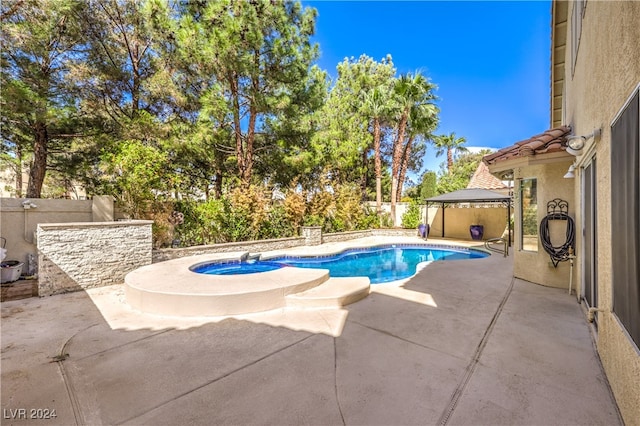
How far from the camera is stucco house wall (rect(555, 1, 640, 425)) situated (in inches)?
81.7

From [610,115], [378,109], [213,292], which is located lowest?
[213,292]

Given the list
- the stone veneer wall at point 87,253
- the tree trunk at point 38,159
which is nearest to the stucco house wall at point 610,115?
the stone veneer wall at point 87,253

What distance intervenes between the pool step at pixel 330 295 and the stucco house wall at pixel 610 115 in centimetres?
325

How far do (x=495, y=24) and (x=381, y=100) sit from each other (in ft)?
23.6

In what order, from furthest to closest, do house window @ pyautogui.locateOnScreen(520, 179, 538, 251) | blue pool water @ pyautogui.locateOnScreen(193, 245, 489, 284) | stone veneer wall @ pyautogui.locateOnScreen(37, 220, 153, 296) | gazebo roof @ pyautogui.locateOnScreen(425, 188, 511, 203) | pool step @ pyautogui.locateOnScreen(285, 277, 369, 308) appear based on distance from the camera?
gazebo roof @ pyautogui.locateOnScreen(425, 188, 511, 203) → blue pool water @ pyautogui.locateOnScreen(193, 245, 489, 284) → house window @ pyautogui.locateOnScreen(520, 179, 538, 251) → stone veneer wall @ pyautogui.locateOnScreen(37, 220, 153, 296) → pool step @ pyautogui.locateOnScreen(285, 277, 369, 308)

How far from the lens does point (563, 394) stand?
2549 millimetres

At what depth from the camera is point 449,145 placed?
2831 centimetres

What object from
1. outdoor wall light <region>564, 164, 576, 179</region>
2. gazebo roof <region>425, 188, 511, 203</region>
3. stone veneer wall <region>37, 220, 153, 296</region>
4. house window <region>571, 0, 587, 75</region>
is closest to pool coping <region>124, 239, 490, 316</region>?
stone veneer wall <region>37, 220, 153, 296</region>

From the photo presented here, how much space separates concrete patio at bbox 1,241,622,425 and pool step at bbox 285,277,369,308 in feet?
0.58

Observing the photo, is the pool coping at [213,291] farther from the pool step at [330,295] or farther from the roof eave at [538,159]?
the roof eave at [538,159]

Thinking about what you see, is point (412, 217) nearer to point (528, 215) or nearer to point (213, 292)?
point (528, 215)

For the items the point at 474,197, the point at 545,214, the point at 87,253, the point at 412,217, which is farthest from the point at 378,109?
the point at 87,253

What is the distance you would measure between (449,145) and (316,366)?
1179 inches

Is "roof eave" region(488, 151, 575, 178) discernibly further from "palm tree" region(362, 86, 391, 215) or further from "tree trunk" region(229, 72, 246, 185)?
"palm tree" region(362, 86, 391, 215)
